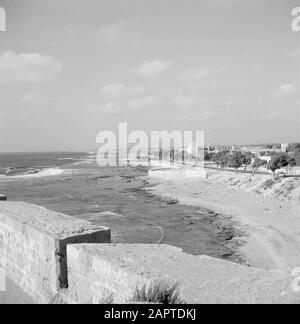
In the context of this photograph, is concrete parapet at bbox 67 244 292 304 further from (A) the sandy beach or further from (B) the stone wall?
(A) the sandy beach

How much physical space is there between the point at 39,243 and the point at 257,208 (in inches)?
942

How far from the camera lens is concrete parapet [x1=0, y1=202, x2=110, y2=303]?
663 centimetres

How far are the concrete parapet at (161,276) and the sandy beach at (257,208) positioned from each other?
297 centimetres

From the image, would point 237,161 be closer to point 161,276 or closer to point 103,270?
point 103,270

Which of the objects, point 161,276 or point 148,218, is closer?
point 161,276

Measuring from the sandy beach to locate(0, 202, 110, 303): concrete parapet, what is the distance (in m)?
4.62

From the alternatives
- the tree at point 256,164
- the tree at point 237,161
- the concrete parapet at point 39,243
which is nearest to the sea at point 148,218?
the concrete parapet at point 39,243

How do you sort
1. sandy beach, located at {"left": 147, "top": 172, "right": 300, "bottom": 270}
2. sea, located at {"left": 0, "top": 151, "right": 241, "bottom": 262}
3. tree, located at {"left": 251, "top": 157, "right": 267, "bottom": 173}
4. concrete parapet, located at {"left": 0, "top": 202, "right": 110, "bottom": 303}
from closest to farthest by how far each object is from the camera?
concrete parapet, located at {"left": 0, "top": 202, "right": 110, "bottom": 303} < sandy beach, located at {"left": 147, "top": 172, "right": 300, "bottom": 270} < sea, located at {"left": 0, "top": 151, "right": 241, "bottom": 262} < tree, located at {"left": 251, "top": 157, "right": 267, "bottom": 173}

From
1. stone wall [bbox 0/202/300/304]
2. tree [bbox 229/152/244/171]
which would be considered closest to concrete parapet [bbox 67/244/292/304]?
stone wall [bbox 0/202/300/304]

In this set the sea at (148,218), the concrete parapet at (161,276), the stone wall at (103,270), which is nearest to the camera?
the concrete parapet at (161,276)

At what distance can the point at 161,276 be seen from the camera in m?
4.82

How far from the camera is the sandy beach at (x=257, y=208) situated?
1642cm

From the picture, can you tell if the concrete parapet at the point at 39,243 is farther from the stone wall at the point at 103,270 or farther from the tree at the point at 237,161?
the tree at the point at 237,161

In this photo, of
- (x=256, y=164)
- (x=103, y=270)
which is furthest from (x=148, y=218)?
(x=256, y=164)
